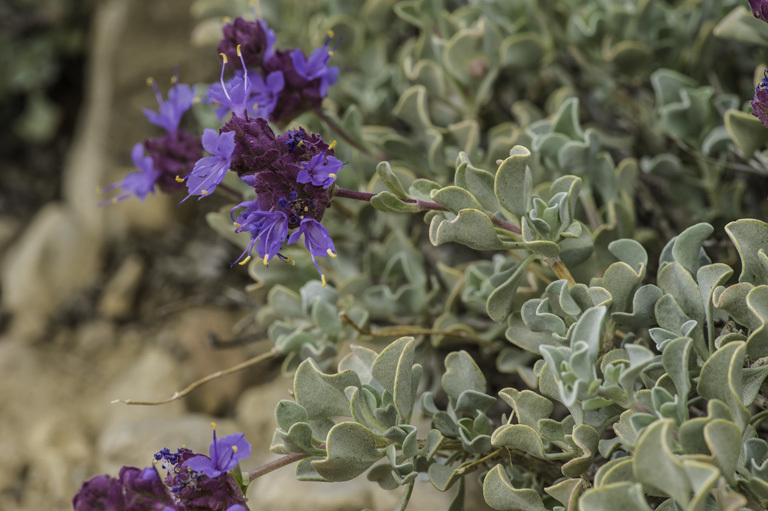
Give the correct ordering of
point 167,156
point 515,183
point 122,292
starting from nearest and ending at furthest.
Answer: point 515,183 < point 167,156 < point 122,292

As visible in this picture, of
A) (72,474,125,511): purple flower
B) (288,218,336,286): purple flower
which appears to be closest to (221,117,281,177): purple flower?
(288,218,336,286): purple flower

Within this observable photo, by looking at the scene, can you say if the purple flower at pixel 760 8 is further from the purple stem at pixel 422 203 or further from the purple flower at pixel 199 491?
the purple flower at pixel 199 491

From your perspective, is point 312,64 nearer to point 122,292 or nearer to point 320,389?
point 320,389

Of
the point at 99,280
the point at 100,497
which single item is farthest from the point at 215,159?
the point at 99,280

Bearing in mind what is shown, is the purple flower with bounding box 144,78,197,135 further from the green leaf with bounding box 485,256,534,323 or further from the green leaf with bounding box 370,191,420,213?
the green leaf with bounding box 485,256,534,323

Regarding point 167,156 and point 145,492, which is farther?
point 167,156

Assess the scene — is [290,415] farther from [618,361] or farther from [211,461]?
[618,361]
